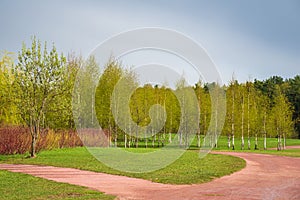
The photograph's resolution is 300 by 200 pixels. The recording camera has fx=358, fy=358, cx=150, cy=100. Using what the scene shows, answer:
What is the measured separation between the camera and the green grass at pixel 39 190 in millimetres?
9461

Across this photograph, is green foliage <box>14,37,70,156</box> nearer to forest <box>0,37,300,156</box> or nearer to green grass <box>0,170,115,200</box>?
forest <box>0,37,300,156</box>

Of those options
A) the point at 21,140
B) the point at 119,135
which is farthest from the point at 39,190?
the point at 119,135

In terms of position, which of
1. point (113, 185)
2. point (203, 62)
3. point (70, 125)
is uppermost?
point (203, 62)

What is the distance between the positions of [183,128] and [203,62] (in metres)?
26.4

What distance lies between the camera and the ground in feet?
32.8

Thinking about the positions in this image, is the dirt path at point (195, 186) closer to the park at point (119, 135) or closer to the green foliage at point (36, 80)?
the park at point (119, 135)

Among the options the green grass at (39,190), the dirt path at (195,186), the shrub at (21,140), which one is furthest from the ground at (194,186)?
the shrub at (21,140)

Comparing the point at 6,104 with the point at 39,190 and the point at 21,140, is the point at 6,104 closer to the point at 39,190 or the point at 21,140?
the point at 21,140

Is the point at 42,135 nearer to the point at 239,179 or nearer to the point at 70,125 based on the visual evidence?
the point at 70,125

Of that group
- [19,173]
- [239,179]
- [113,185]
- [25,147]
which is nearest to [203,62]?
[239,179]

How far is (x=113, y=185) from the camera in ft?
38.1

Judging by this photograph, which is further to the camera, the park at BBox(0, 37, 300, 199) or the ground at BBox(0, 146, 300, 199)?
the park at BBox(0, 37, 300, 199)

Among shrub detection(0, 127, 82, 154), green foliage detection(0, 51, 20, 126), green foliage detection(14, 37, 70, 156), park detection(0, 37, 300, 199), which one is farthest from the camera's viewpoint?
green foliage detection(0, 51, 20, 126)

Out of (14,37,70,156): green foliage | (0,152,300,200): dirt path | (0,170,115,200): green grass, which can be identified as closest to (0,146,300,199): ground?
(0,152,300,200): dirt path
